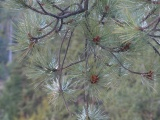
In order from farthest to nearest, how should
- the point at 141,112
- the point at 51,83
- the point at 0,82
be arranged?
the point at 0,82 < the point at 141,112 < the point at 51,83

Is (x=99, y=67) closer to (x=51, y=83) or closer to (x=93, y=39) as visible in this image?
(x=93, y=39)

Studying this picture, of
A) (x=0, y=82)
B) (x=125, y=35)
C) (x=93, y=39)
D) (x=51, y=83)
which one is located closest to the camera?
(x=125, y=35)

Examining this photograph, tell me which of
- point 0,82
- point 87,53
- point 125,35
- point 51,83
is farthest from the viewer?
point 0,82

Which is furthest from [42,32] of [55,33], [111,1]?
[111,1]

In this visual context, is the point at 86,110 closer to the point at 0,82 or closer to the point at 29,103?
the point at 29,103

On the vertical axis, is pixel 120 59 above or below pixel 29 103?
above

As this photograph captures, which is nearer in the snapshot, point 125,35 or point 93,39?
point 125,35

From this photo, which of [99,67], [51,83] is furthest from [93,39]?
[51,83]

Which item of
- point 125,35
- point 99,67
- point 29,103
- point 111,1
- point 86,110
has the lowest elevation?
point 29,103

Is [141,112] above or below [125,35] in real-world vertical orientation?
below
